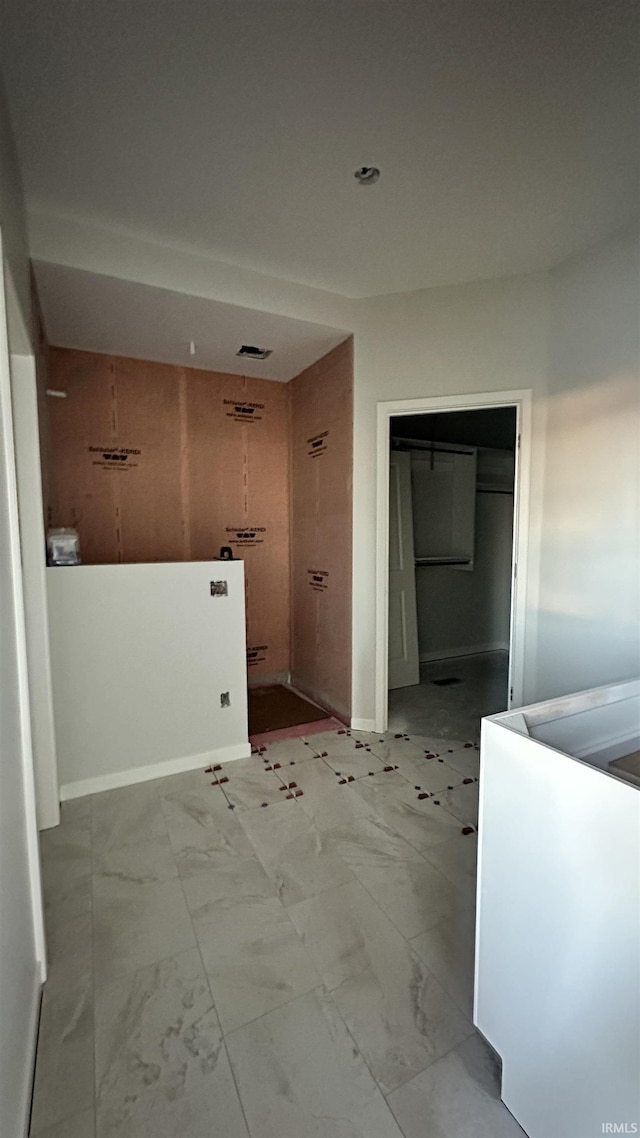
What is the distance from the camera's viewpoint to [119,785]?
2629 millimetres

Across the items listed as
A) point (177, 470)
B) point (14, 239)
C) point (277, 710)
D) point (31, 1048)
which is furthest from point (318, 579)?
point (31, 1048)

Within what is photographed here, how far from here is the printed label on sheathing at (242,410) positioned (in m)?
4.04

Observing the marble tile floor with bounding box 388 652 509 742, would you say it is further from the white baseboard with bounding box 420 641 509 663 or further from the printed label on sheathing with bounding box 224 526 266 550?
the printed label on sheathing with bounding box 224 526 266 550

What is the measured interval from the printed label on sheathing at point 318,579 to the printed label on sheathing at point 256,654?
0.86 m

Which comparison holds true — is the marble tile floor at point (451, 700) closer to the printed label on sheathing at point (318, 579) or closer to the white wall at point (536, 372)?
the white wall at point (536, 372)

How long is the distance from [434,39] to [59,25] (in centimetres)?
117

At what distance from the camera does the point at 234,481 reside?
4.11 m

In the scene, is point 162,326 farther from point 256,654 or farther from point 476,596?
point 476,596

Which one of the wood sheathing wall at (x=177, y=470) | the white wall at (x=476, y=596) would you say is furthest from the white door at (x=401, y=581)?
the wood sheathing wall at (x=177, y=470)

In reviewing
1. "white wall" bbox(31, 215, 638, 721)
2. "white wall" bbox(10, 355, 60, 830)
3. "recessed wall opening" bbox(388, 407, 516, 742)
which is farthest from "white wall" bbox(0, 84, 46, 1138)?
"recessed wall opening" bbox(388, 407, 516, 742)

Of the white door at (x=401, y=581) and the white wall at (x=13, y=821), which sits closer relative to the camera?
the white wall at (x=13, y=821)

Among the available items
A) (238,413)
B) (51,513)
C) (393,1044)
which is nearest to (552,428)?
(238,413)

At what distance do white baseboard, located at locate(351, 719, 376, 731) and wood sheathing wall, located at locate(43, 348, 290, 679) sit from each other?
1.26 meters

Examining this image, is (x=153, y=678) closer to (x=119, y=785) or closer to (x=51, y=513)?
(x=119, y=785)
